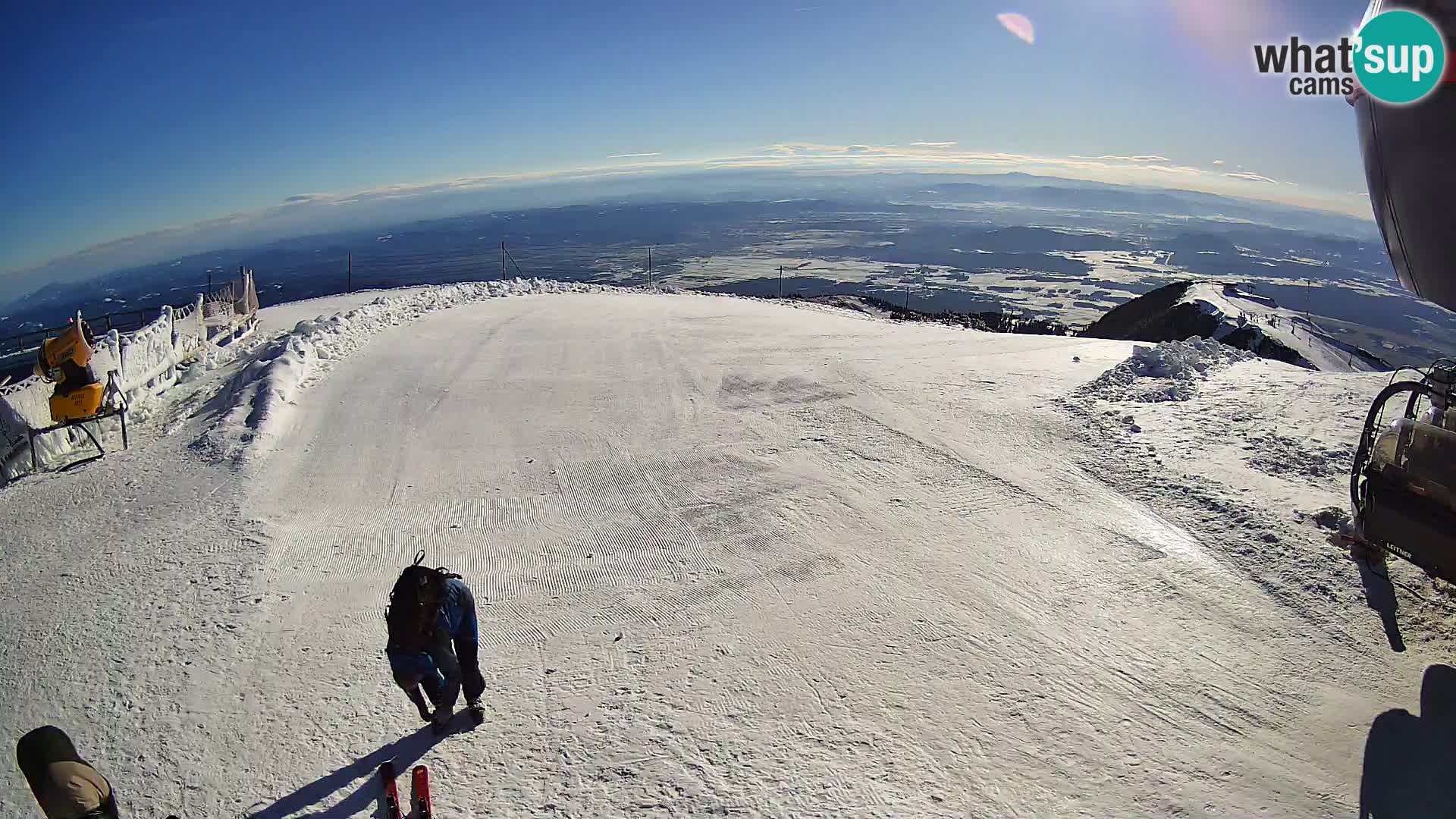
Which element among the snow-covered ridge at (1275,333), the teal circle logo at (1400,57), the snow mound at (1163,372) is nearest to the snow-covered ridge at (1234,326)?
the snow-covered ridge at (1275,333)

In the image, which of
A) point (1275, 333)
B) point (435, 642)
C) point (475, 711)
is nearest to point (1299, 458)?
point (475, 711)

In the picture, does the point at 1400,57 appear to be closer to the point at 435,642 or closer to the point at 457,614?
the point at 457,614

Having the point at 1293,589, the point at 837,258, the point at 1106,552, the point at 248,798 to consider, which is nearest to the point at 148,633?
the point at 248,798

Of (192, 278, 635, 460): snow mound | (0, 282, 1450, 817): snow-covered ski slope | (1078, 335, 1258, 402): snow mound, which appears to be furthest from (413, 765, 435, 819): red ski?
(1078, 335, 1258, 402): snow mound

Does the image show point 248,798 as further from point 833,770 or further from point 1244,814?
point 1244,814

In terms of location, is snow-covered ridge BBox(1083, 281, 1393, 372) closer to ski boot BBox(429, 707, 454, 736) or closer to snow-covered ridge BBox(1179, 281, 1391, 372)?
snow-covered ridge BBox(1179, 281, 1391, 372)
